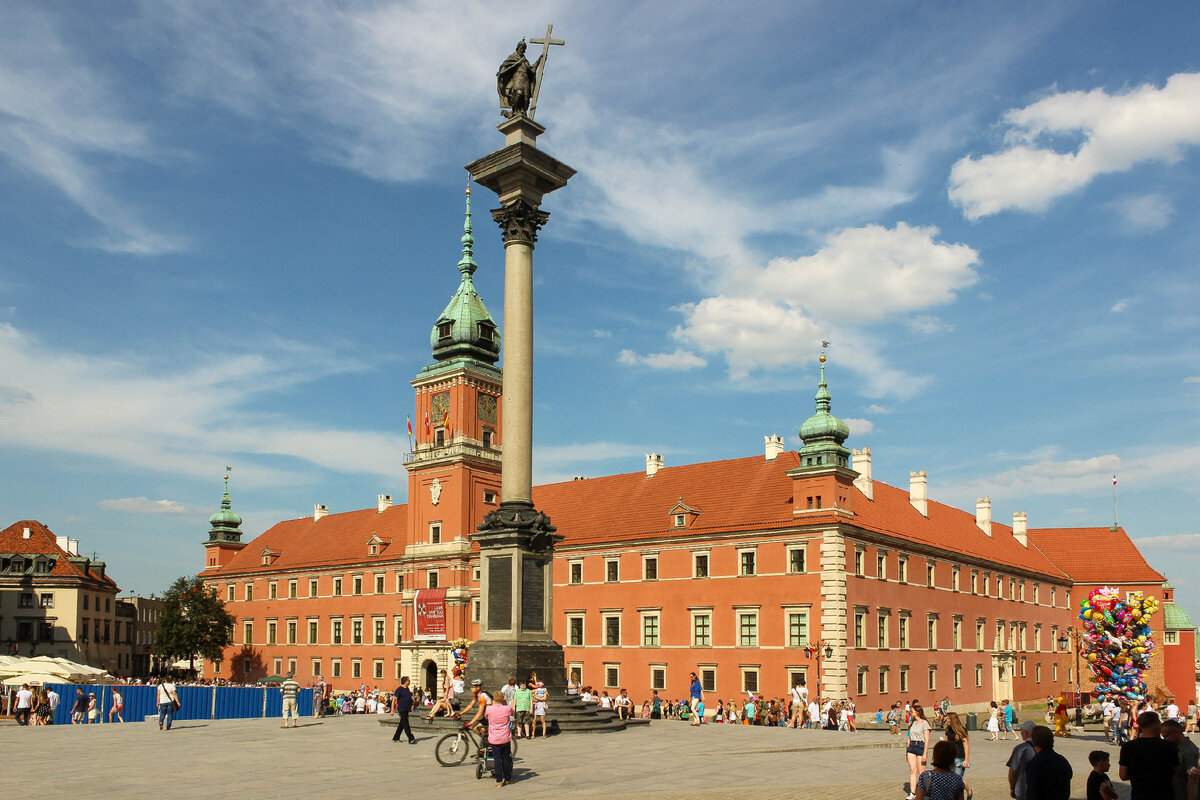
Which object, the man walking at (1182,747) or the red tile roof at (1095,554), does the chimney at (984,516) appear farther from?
the man walking at (1182,747)

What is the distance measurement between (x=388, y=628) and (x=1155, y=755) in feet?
218

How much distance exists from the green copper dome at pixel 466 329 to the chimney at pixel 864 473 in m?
26.5

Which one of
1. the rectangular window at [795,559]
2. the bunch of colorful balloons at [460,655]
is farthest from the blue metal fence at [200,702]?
the rectangular window at [795,559]

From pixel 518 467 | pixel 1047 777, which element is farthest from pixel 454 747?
pixel 1047 777

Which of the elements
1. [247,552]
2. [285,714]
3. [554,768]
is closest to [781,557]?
[285,714]

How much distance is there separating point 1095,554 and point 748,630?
4114cm

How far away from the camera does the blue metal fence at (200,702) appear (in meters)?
33.0

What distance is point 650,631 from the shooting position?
56.1 metres

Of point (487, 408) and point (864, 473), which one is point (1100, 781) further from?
point (487, 408)

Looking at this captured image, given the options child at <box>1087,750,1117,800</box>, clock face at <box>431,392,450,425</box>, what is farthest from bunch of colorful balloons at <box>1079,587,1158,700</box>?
clock face at <box>431,392,450,425</box>

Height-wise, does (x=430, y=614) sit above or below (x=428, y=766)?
below

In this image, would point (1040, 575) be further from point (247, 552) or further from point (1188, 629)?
point (247, 552)

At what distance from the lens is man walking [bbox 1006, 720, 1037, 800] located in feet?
34.0

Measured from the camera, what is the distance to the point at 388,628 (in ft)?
235
